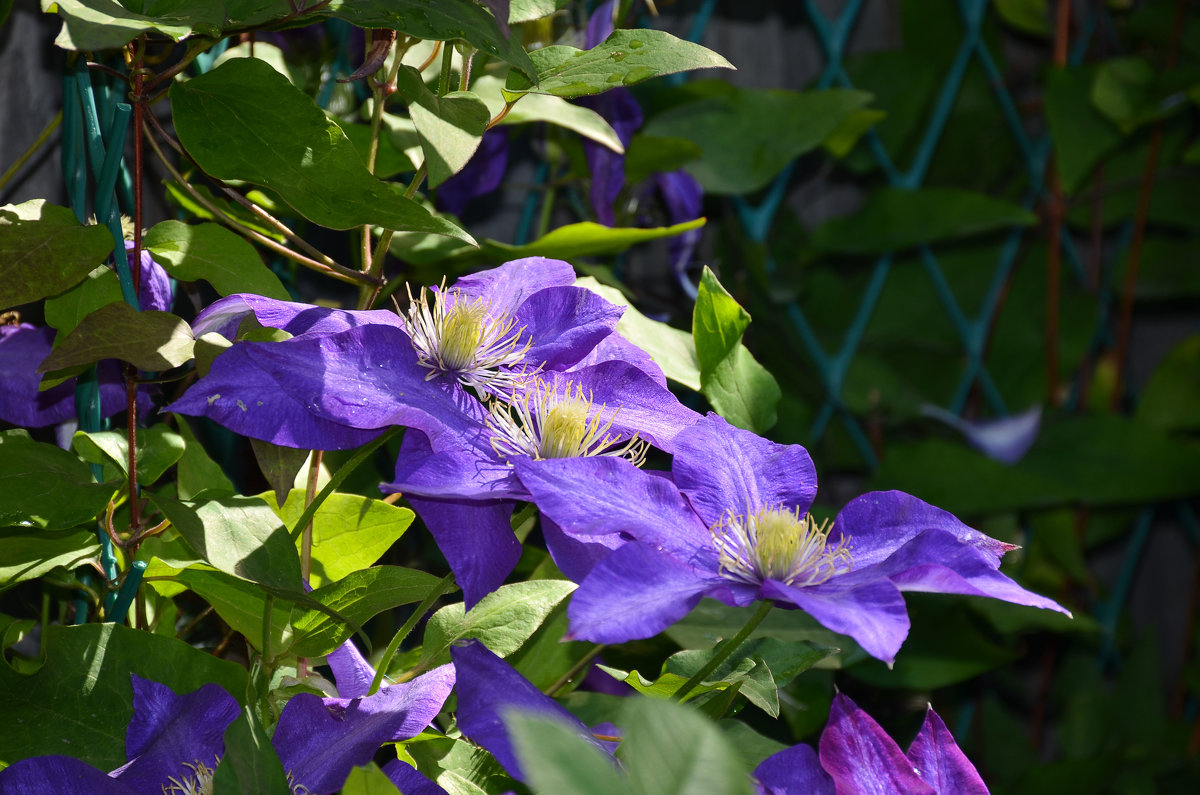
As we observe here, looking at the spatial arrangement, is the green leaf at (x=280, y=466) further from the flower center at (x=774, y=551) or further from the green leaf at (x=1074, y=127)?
the green leaf at (x=1074, y=127)

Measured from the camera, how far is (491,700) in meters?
0.31

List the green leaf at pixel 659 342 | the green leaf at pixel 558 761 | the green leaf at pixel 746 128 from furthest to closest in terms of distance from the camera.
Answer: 1. the green leaf at pixel 746 128
2. the green leaf at pixel 659 342
3. the green leaf at pixel 558 761

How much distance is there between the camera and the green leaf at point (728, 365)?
480 millimetres

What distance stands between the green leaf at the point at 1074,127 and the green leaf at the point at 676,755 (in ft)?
3.65

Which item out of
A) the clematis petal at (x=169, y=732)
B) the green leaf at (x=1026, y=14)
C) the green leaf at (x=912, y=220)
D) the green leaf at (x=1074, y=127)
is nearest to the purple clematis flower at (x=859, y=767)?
the clematis petal at (x=169, y=732)

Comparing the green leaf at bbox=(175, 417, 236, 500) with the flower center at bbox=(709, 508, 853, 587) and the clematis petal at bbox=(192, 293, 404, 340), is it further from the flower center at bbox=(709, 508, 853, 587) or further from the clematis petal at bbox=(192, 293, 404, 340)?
the flower center at bbox=(709, 508, 853, 587)

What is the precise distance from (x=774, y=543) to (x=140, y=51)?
0.34m

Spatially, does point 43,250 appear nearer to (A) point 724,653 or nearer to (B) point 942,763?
(A) point 724,653

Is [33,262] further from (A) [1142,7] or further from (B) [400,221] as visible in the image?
(A) [1142,7]

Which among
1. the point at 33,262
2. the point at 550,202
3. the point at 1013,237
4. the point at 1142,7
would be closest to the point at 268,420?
the point at 33,262

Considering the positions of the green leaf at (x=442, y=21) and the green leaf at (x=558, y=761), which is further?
the green leaf at (x=442, y=21)

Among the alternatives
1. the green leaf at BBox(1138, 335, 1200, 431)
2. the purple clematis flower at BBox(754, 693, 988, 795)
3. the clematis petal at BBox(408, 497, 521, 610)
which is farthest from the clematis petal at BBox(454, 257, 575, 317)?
the green leaf at BBox(1138, 335, 1200, 431)

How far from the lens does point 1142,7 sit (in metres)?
1.23

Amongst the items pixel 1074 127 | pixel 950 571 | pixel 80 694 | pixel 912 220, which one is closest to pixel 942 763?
pixel 950 571
